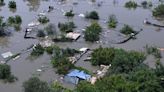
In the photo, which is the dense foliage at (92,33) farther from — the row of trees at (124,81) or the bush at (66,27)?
the row of trees at (124,81)

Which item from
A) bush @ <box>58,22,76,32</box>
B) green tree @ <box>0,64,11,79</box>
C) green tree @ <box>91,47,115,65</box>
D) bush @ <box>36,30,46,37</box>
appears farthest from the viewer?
bush @ <box>58,22,76,32</box>

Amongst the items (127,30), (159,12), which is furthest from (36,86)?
(159,12)

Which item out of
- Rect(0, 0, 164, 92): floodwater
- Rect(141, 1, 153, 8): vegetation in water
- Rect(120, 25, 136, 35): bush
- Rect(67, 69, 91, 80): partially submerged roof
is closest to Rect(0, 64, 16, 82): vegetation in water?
Rect(0, 0, 164, 92): floodwater

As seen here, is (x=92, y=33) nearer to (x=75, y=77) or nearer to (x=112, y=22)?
(x=112, y=22)

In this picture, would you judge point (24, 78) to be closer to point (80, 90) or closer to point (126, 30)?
point (80, 90)

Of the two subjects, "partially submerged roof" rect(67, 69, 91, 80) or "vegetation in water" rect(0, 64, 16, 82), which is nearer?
"partially submerged roof" rect(67, 69, 91, 80)

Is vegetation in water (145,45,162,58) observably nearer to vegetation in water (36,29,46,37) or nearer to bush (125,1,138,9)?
vegetation in water (36,29,46,37)

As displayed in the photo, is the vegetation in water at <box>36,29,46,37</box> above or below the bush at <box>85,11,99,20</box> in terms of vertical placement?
below
